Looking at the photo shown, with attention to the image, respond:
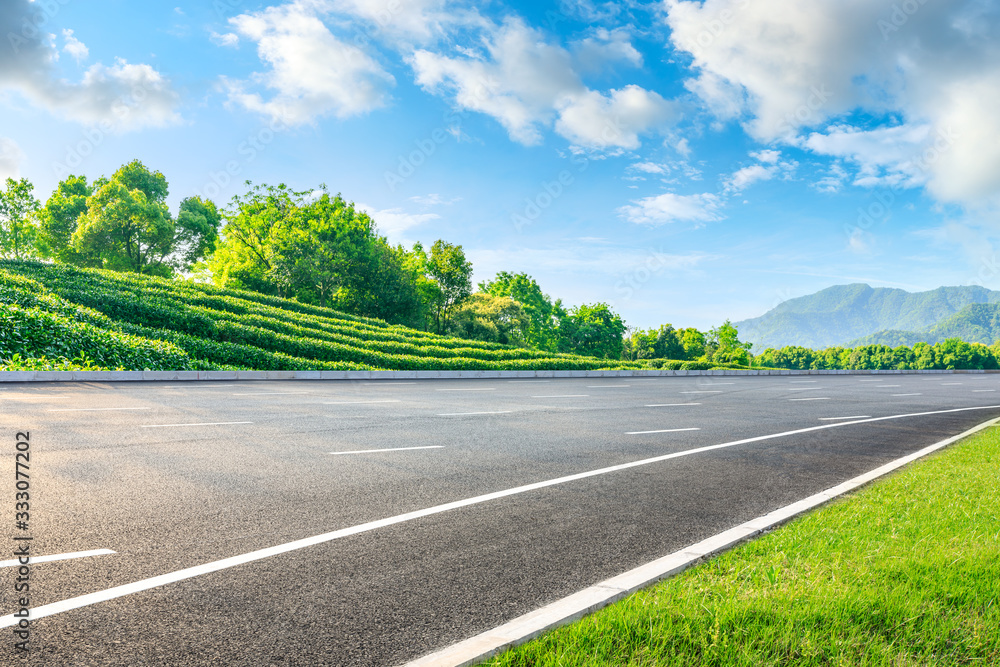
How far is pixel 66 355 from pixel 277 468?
1733cm

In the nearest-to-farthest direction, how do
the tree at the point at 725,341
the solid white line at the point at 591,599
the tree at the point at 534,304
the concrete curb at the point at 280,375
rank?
the solid white line at the point at 591,599 → the concrete curb at the point at 280,375 → the tree at the point at 534,304 → the tree at the point at 725,341

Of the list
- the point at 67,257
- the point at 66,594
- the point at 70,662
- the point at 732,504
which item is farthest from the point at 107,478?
the point at 67,257

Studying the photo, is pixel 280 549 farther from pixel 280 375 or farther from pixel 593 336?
pixel 593 336

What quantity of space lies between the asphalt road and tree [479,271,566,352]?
66.2m

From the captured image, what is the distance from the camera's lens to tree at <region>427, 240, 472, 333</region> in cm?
5700

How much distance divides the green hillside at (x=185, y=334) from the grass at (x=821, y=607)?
2030 centimetres

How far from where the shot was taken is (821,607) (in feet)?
10.4

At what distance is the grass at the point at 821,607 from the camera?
9.09 ft

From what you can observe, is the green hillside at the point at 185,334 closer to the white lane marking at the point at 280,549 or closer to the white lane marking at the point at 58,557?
the white lane marking at the point at 58,557

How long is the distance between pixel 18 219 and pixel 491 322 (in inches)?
1850

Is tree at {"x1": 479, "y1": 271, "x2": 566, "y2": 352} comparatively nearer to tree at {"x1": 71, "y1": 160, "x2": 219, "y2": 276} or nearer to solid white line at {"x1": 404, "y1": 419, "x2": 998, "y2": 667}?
tree at {"x1": 71, "y1": 160, "x2": 219, "y2": 276}

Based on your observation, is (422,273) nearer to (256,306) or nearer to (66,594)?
(256,306)

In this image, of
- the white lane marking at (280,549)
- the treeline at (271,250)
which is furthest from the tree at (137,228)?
the white lane marking at (280,549)

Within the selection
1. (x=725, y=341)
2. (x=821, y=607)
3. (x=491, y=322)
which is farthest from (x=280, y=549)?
(x=725, y=341)
